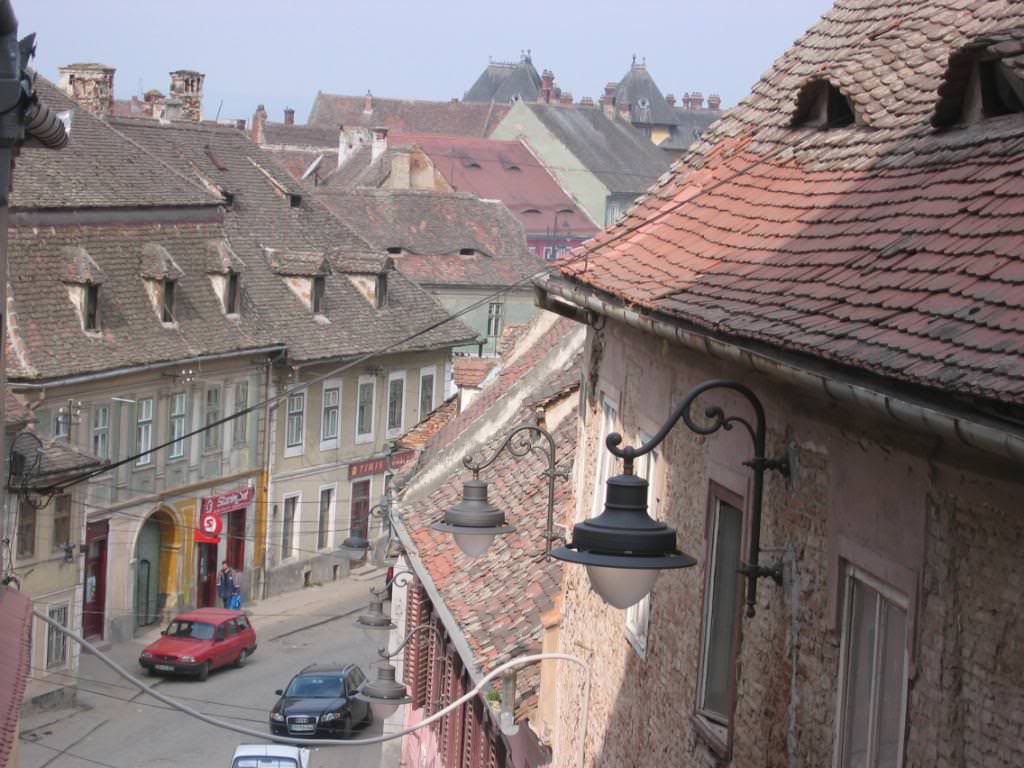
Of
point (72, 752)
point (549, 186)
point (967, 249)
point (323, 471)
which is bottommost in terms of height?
point (72, 752)

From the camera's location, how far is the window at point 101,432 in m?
33.9

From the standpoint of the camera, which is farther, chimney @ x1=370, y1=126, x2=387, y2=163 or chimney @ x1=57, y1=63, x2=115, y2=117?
chimney @ x1=370, y1=126, x2=387, y2=163

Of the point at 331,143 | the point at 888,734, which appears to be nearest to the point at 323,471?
the point at 888,734

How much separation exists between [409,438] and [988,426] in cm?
2280

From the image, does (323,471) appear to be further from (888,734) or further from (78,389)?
(888,734)

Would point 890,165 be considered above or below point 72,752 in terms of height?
above

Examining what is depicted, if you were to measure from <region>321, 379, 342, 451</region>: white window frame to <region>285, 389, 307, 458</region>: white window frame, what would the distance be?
31.5 inches

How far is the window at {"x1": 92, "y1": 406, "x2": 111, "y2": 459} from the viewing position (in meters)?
33.9

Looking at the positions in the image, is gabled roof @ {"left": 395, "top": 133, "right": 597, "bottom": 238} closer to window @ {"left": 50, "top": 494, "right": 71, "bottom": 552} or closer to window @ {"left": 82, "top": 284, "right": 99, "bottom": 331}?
window @ {"left": 82, "top": 284, "right": 99, "bottom": 331}

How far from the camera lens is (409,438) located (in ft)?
89.6

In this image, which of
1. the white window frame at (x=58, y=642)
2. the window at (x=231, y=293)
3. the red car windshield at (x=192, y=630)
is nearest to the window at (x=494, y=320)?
the window at (x=231, y=293)

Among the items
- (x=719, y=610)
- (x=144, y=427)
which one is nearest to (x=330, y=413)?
(x=144, y=427)

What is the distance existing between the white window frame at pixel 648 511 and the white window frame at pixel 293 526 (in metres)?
30.4

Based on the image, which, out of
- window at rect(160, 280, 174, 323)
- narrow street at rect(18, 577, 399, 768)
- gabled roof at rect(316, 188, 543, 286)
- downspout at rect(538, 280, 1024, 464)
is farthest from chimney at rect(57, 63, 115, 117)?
downspout at rect(538, 280, 1024, 464)
